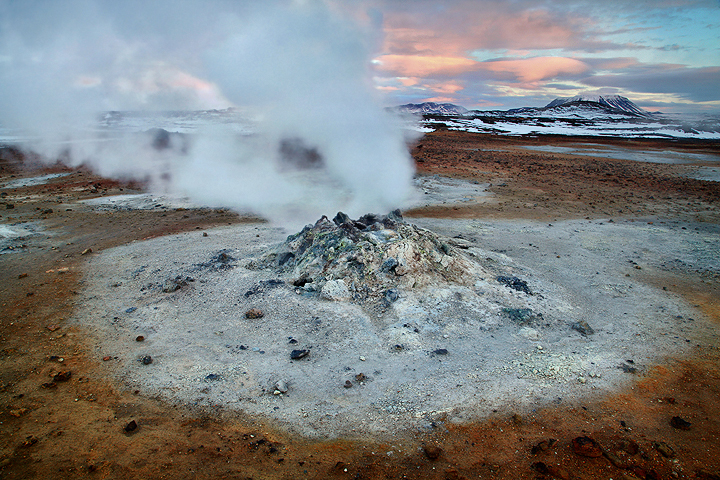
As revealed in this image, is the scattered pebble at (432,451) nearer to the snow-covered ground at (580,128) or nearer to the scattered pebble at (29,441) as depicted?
the scattered pebble at (29,441)

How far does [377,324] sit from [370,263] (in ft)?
4.85

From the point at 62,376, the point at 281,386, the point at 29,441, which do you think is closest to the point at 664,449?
the point at 281,386

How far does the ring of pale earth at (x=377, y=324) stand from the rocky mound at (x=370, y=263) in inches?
1.2

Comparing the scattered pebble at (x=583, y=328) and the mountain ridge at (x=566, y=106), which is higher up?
the mountain ridge at (x=566, y=106)

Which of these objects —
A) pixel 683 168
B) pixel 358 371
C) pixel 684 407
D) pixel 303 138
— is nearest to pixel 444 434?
pixel 358 371

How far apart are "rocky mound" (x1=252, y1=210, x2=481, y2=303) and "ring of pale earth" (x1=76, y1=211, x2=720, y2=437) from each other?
0.03 m

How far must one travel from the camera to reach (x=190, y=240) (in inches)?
424

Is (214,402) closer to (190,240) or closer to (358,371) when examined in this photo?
(358,371)

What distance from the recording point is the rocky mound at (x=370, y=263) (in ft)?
23.4

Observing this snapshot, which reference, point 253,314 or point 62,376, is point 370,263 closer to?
point 253,314

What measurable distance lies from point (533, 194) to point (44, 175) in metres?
28.6

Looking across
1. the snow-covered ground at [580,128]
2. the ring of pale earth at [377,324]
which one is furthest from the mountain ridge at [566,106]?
the ring of pale earth at [377,324]

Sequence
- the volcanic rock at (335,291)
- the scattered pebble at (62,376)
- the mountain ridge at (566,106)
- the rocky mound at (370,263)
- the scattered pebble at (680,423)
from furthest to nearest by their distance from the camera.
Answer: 1. the mountain ridge at (566,106)
2. the rocky mound at (370,263)
3. the volcanic rock at (335,291)
4. the scattered pebble at (62,376)
5. the scattered pebble at (680,423)

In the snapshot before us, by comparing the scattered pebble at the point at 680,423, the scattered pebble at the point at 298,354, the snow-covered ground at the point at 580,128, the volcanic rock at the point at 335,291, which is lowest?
the scattered pebble at the point at 680,423
